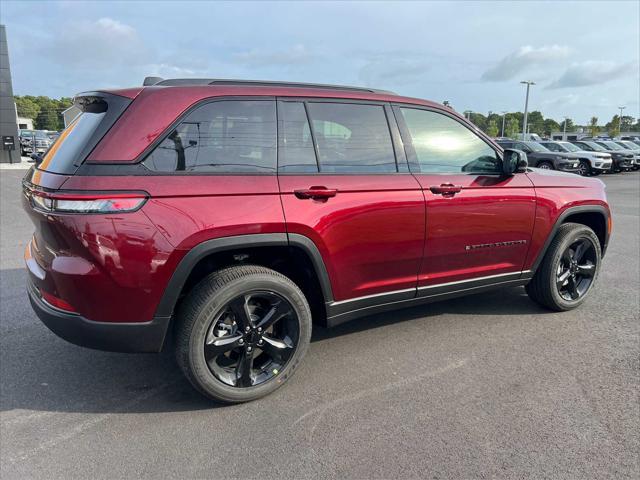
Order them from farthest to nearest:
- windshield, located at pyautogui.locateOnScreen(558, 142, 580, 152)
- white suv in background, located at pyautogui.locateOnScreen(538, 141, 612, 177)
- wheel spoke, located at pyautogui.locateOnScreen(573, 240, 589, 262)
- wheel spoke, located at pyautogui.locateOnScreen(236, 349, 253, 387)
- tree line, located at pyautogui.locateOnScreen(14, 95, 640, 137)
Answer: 1. tree line, located at pyautogui.locateOnScreen(14, 95, 640, 137)
2. windshield, located at pyautogui.locateOnScreen(558, 142, 580, 152)
3. white suv in background, located at pyautogui.locateOnScreen(538, 141, 612, 177)
4. wheel spoke, located at pyautogui.locateOnScreen(573, 240, 589, 262)
5. wheel spoke, located at pyautogui.locateOnScreen(236, 349, 253, 387)

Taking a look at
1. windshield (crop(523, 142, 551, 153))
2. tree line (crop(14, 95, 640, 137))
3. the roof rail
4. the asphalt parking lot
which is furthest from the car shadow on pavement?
tree line (crop(14, 95, 640, 137))

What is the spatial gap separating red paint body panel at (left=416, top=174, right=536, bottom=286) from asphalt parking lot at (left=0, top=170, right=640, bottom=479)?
55cm

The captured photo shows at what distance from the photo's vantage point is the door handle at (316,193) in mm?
2768

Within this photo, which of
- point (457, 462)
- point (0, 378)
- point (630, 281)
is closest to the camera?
point (457, 462)

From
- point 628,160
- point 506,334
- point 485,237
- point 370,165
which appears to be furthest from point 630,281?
point 628,160

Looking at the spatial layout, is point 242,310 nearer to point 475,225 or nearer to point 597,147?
point 475,225

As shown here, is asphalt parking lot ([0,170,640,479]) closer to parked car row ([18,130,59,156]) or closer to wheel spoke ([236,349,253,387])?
→ wheel spoke ([236,349,253,387])

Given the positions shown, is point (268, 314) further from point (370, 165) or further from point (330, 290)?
point (370, 165)

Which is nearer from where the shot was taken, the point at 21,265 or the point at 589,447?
the point at 589,447

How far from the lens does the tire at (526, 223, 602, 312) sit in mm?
3998

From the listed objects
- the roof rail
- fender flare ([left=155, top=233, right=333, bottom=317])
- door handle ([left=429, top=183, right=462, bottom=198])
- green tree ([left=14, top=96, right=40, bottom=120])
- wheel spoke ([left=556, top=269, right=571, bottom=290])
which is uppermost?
green tree ([left=14, top=96, right=40, bottom=120])

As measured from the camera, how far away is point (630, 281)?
5066 millimetres

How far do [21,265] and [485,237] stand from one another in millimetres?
5200

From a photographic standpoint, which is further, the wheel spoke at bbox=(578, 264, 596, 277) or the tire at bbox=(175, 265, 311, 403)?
the wheel spoke at bbox=(578, 264, 596, 277)
